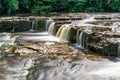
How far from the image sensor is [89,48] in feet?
47.6

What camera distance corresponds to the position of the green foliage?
88.3 ft

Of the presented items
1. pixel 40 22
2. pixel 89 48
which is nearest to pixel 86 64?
pixel 89 48

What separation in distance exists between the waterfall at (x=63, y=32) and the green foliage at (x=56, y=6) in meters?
9.23

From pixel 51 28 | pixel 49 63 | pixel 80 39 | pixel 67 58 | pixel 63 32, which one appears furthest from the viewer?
pixel 51 28

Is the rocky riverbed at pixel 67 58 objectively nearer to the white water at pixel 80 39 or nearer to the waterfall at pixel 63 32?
the white water at pixel 80 39

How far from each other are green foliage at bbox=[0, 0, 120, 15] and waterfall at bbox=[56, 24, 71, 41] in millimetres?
9228

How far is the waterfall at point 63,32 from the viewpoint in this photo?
17328 mm

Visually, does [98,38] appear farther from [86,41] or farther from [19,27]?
[19,27]

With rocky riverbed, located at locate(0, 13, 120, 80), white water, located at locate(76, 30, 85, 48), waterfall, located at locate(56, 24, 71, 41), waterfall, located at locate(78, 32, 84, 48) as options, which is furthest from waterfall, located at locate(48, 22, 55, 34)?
waterfall, located at locate(78, 32, 84, 48)

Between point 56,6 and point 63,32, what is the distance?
12924 mm

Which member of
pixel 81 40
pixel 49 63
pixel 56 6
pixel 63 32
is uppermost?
pixel 56 6

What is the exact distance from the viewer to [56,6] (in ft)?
99.9

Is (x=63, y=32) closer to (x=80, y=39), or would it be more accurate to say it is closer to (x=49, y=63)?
(x=80, y=39)

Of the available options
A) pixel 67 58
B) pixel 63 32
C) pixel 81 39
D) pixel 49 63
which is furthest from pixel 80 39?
pixel 49 63
